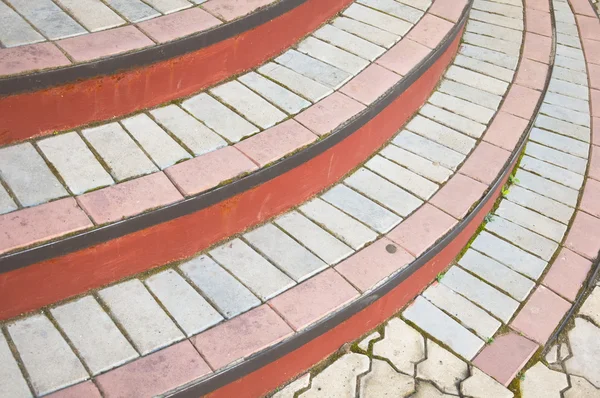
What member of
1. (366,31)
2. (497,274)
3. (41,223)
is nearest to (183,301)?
(41,223)

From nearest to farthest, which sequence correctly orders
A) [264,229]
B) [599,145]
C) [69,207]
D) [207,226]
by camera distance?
1. [69,207]
2. [207,226]
3. [264,229]
4. [599,145]

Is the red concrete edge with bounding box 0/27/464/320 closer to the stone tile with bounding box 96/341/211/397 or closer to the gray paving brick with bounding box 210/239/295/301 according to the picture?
the gray paving brick with bounding box 210/239/295/301

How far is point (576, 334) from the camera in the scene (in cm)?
303

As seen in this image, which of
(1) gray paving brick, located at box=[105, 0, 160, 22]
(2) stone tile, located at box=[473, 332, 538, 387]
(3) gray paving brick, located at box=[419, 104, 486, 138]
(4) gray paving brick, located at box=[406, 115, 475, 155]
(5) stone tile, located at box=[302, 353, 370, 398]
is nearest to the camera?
(5) stone tile, located at box=[302, 353, 370, 398]

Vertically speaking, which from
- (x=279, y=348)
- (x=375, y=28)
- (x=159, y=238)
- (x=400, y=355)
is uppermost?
(x=375, y=28)

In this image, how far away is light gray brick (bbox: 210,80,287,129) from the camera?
2994 mm

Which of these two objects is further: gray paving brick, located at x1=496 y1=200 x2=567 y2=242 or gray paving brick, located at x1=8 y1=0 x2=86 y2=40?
gray paving brick, located at x1=496 y1=200 x2=567 y2=242

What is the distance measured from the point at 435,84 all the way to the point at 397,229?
1228 millimetres

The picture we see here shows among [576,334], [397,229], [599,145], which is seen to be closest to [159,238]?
[397,229]

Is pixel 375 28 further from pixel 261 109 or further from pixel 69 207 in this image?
pixel 69 207

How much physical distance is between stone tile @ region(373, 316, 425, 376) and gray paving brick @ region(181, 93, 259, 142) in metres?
1.08

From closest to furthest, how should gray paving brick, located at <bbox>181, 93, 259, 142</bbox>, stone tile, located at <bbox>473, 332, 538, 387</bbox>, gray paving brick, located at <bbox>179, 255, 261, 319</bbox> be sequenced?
gray paving brick, located at <bbox>179, 255, 261, 319</bbox>, stone tile, located at <bbox>473, 332, 538, 387</bbox>, gray paving brick, located at <bbox>181, 93, 259, 142</bbox>

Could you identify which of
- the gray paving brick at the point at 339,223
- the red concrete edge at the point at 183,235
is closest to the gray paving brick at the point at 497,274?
the gray paving brick at the point at 339,223

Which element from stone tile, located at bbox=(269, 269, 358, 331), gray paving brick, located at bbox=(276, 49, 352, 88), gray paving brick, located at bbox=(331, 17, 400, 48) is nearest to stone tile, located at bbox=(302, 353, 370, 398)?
stone tile, located at bbox=(269, 269, 358, 331)
